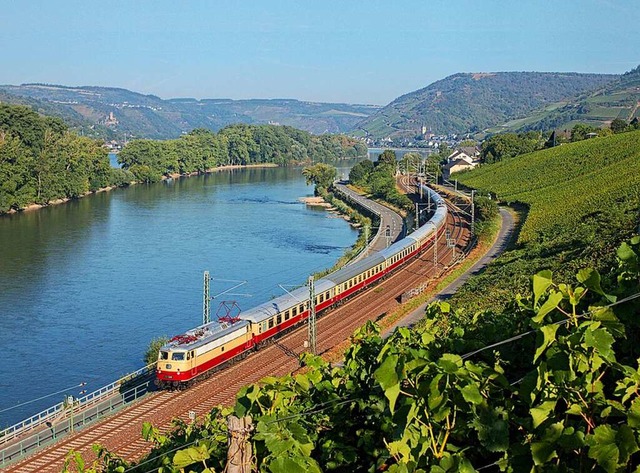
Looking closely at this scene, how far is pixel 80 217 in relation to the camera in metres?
57.6

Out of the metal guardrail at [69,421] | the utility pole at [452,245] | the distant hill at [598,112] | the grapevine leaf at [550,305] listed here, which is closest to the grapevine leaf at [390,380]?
the grapevine leaf at [550,305]

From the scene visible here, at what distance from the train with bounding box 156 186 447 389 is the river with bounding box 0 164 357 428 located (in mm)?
4898

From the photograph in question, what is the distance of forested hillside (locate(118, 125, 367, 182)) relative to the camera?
91.4m

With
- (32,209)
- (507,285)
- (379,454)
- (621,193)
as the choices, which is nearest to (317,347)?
(507,285)

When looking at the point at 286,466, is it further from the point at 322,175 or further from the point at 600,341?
the point at 322,175

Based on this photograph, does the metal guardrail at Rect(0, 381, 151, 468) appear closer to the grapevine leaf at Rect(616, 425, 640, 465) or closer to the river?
the river

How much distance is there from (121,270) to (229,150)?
85.2 metres

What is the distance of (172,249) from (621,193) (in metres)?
25.0

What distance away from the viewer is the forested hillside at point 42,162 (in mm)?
62500

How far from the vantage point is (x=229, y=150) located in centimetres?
12069

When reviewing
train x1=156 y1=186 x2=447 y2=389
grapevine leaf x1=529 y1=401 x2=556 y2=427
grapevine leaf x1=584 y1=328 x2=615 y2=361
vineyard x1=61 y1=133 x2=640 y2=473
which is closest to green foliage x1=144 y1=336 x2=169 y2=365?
train x1=156 y1=186 x2=447 y2=389

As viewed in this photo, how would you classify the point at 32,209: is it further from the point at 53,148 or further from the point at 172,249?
the point at 172,249

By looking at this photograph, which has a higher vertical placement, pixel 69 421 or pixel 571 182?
pixel 571 182

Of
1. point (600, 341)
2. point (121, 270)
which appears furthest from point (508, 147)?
point (600, 341)
